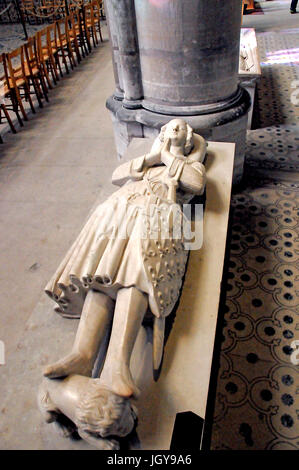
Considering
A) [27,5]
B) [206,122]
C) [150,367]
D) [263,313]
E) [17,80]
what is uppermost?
[27,5]

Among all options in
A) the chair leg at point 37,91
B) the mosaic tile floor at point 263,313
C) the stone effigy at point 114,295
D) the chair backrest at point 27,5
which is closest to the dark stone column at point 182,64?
the mosaic tile floor at point 263,313

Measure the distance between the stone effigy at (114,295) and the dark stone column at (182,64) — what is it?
1.32 metres

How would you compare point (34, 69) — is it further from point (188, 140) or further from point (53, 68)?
point (188, 140)

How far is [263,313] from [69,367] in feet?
5.01

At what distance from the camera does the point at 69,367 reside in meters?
1.30

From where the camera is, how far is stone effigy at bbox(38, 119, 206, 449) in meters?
1.22

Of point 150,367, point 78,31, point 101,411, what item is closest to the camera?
point 101,411

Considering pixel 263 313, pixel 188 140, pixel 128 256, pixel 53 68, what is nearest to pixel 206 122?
pixel 188 140

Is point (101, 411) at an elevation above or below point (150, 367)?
above

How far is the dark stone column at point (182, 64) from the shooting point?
274 cm

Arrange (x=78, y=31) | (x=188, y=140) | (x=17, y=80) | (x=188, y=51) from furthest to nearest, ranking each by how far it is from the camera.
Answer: (x=78, y=31)
(x=17, y=80)
(x=188, y=51)
(x=188, y=140)

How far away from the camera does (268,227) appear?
3.11 meters

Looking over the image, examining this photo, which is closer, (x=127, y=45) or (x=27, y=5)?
(x=127, y=45)
